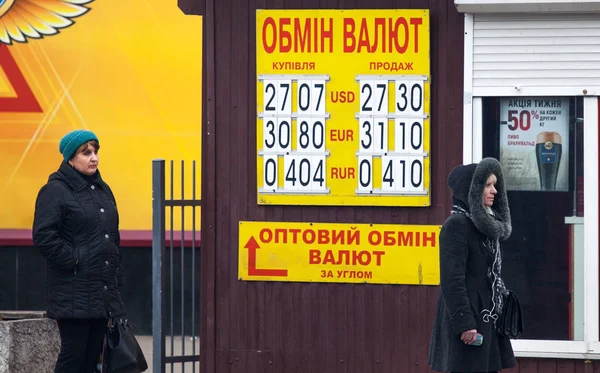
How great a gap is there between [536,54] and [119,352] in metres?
3.13

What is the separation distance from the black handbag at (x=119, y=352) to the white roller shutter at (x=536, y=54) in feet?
8.64

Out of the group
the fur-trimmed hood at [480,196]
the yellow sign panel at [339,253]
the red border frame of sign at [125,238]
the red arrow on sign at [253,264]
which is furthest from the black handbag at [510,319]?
the red border frame of sign at [125,238]

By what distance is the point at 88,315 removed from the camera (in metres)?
6.38

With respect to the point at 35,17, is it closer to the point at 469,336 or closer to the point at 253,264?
the point at 253,264

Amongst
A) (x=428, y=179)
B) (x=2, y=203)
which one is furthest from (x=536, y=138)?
(x=2, y=203)

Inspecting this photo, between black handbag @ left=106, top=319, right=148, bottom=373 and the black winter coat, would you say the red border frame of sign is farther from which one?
the black winter coat

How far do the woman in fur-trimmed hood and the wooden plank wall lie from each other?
1.44m

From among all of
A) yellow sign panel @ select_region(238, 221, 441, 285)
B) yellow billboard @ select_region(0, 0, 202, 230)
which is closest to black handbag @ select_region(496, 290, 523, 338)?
yellow sign panel @ select_region(238, 221, 441, 285)

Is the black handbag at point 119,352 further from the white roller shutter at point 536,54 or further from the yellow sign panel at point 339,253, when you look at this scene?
the white roller shutter at point 536,54

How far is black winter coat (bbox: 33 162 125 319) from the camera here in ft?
20.8

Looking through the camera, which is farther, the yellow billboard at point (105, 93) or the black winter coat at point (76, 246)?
the yellow billboard at point (105, 93)

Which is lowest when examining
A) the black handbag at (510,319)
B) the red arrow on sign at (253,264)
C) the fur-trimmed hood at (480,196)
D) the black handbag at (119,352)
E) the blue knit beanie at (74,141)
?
the black handbag at (119,352)

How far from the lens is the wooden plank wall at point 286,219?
725cm

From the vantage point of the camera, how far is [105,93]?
36.3 feet
